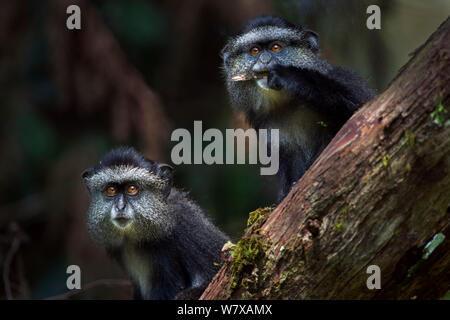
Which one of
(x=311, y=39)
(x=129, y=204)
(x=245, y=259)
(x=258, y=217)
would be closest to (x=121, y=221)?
(x=129, y=204)

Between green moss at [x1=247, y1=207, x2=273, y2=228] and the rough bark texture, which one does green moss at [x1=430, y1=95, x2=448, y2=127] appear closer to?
the rough bark texture

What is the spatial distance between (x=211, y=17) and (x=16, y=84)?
11.9 ft

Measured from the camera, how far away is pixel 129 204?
5.24m

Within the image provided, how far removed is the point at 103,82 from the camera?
887cm

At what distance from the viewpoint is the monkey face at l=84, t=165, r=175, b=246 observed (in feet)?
17.0

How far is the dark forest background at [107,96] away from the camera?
8.57 meters

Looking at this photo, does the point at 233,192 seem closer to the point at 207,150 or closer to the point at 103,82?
the point at 207,150

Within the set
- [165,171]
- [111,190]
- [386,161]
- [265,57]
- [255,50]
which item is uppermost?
[255,50]

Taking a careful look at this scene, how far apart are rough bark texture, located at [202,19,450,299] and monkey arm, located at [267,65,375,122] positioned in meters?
1.06

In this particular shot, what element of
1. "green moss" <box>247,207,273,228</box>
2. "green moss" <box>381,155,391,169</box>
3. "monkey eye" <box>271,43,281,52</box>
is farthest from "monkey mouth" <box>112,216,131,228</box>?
"green moss" <box>381,155,391,169</box>

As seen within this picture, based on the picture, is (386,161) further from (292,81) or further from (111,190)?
(111,190)

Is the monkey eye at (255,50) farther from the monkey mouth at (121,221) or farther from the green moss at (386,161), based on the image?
the green moss at (386,161)

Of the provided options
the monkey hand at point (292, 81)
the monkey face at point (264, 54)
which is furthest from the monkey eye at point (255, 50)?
the monkey hand at point (292, 81)

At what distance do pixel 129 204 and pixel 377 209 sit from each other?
8.73 ft
